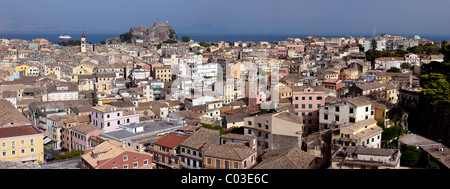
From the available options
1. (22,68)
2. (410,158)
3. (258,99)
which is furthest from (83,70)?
(410,158)

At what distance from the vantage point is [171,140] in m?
11.2

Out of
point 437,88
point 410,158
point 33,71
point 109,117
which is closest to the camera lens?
point 410,158

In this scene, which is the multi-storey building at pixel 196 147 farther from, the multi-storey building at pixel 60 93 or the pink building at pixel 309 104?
the multi-storey building at pixel 60 93

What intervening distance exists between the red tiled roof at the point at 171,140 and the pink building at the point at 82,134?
3932mm

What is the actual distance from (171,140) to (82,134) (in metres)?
4.65

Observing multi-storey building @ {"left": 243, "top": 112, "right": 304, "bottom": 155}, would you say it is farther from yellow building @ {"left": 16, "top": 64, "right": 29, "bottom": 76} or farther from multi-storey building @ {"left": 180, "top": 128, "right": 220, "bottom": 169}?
yellow building @ {"left": 16, "top": 64, "right": 29, "bottom": 76}

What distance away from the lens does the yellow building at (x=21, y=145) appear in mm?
12148

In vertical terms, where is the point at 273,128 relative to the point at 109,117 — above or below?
above

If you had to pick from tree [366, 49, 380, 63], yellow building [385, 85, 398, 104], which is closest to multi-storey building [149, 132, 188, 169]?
yellow building [385, 85, 398, 104]

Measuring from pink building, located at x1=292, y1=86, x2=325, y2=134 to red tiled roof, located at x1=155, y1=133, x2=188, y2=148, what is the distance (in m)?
4.65

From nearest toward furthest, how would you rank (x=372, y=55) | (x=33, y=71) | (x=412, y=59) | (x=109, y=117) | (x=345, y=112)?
(x=345, y=112) < (x=109, y=117) < (x=412, y=59) < (x=33, y=71) < (x=372, y=55)

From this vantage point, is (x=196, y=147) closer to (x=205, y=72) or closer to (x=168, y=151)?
(x=168, y=151)
